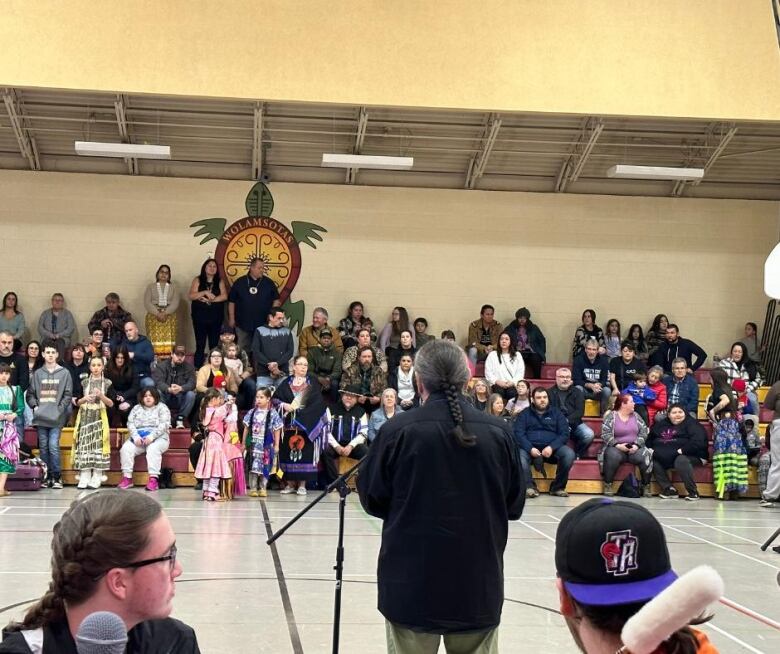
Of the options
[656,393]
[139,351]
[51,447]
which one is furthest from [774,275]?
[139,351]

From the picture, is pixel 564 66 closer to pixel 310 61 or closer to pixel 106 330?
pixel 310 61

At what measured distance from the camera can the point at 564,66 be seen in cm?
1291

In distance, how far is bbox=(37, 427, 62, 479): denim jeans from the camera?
37.7 feet

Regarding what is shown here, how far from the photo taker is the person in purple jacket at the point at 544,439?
12.2 m

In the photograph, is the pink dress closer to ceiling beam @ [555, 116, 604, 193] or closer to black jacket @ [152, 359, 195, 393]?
black jacket @ [152, 359, 195, 393]

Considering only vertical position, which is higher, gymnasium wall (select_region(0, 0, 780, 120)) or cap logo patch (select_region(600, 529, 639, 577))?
gymnasium wall (select_region(0, 0, 780, 120))

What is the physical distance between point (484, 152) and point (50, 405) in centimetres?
694

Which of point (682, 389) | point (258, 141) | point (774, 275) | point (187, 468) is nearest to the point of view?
point (774, 275)

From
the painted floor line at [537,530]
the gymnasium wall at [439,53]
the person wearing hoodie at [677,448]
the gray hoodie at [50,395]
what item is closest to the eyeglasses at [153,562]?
the painted floor line at [537,530]

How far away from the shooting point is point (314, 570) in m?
7.12

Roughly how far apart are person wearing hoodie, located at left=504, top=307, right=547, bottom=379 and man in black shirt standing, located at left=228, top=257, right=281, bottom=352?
11.7ft

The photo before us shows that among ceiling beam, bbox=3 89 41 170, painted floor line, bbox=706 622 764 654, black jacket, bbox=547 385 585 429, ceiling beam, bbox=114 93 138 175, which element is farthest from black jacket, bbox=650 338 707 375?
painted floor line, bbox=706 622 764 654

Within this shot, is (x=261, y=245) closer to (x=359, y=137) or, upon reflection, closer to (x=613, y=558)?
(x=359, y=137)

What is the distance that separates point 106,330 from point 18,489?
11.1 ft
